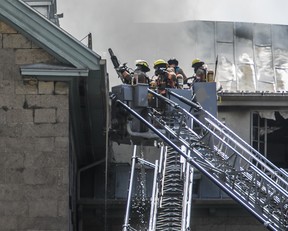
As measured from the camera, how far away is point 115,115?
1925cm

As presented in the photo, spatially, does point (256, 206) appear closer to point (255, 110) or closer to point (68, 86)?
point (68, 86)

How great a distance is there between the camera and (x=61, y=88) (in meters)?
17.2

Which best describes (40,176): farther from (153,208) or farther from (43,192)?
(153,208)

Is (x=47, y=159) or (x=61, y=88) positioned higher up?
(x=61, y=88)

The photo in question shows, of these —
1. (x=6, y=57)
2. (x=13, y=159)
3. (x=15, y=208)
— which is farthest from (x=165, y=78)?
(x=15, y=208)

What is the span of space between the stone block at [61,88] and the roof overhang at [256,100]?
725cm

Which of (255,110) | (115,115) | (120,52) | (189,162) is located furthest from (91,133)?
(120,52)

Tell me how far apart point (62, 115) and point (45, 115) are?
26 cm

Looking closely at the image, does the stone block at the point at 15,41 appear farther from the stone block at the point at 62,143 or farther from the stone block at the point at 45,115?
the stone block at the point at 62,143

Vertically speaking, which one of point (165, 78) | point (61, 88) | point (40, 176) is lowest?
point (40, 176)

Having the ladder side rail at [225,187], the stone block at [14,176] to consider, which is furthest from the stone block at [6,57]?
the ladder side rail at [225,187]

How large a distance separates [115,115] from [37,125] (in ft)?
8.10

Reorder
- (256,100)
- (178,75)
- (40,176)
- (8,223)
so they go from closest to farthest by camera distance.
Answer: (8,223) < (40,176) < (178,75) < (256,100)

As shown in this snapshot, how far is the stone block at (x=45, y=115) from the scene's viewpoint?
17062 mm
